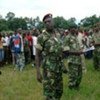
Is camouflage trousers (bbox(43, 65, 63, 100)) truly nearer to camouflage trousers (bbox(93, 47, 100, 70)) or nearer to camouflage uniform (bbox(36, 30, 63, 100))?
camouflage uniform (bbox(36, 30, 63, 100))

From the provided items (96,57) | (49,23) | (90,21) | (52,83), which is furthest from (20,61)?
(90,21)

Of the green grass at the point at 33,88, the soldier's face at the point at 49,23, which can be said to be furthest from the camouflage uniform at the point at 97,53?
the soldier's face at the point at 49,23

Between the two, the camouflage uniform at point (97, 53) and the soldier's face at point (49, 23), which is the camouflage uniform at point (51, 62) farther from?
the camouflage uniform at point (97, 53)

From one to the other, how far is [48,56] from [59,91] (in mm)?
750

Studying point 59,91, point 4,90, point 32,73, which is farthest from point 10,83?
point 59,91

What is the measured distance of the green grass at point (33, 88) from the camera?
42.5 ft

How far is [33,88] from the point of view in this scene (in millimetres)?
14750

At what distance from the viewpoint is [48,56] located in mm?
8930

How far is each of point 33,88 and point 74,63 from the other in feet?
6.11

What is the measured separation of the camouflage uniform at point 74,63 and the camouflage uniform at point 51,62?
14.5 feet

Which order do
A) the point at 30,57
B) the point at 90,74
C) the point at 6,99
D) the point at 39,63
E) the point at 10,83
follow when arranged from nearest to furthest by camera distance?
the point at 39,63 < the point at 6,99 < the point at 10,83 < the point at 90,74 < the point at 30,57

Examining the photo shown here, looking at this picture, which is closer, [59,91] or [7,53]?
[59,91]

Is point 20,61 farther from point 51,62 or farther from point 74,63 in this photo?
point 51,62

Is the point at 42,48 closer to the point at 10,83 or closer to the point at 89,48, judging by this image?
the point at 10,83
